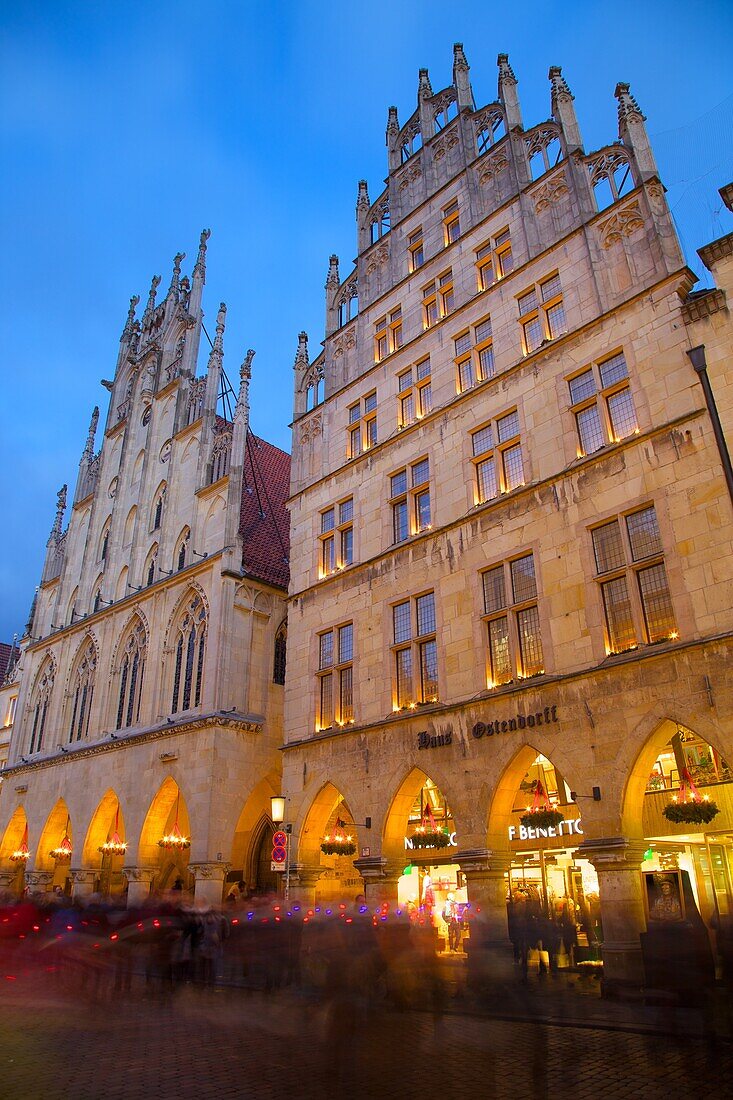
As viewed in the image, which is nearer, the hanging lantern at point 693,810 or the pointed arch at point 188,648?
the hanging lantern at point 693,810

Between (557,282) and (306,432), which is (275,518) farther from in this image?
(557,282)

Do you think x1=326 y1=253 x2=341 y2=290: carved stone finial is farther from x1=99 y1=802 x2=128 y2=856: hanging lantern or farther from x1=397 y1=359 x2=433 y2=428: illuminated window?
x1=99 y1=802 x2=128 y2=856: hanging lantern

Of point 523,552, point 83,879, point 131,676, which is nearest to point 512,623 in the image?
point 523,552

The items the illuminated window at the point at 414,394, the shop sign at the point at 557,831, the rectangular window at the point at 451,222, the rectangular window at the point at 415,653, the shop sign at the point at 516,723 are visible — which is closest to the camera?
the shop sign at the point at 516,723

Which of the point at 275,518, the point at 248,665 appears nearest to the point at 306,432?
the point at 275,518

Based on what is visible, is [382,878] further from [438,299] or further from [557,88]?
[557,88]

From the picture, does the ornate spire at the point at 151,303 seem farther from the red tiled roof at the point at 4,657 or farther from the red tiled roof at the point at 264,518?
the red tiled roof at the point at 4,657

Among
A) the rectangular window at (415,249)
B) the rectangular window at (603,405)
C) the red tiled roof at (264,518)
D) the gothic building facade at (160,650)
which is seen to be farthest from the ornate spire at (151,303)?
the rectangular window at (603,405)

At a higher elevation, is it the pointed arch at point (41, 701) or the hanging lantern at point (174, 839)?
the pointed arch at point (41, 701)

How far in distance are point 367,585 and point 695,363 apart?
11.3m

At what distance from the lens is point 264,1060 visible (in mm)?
10094

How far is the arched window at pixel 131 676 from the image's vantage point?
33094 mm

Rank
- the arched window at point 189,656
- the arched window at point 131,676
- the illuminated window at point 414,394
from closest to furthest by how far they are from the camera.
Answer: the illuminated window at point 414,394 < the arched window at point 189,656 < the arched window at point 131,676

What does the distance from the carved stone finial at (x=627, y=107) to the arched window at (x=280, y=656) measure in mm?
20701
